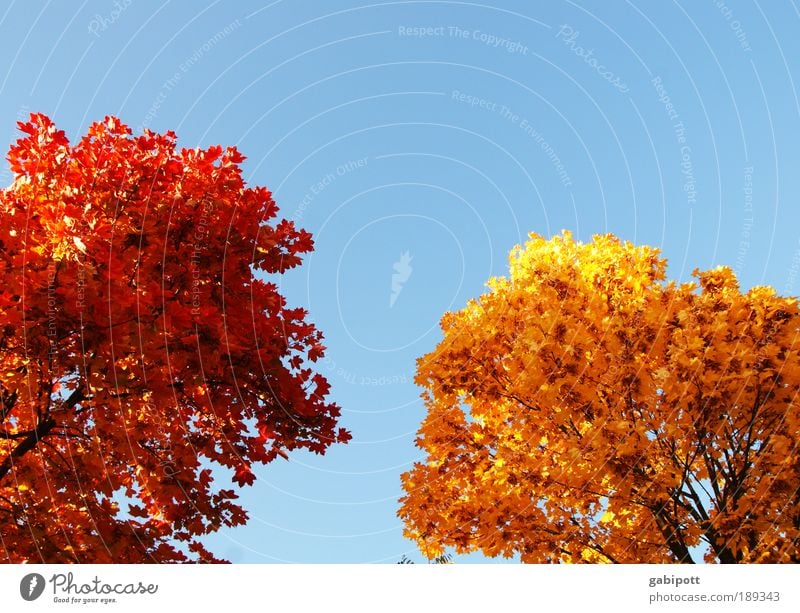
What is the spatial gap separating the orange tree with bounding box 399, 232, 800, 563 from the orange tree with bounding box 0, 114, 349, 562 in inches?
153

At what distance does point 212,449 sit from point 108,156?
621 centimetres

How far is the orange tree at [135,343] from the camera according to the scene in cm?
990

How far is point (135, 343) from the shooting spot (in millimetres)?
9977

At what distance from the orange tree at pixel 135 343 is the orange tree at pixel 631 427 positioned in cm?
388

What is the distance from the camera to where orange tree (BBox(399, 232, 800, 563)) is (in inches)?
486

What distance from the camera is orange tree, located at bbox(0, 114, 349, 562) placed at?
9898 millimetres

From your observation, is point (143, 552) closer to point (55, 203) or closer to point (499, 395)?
point (55, 203)

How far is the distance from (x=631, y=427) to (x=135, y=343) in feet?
29.3

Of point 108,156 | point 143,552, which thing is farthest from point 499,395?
point 108,156

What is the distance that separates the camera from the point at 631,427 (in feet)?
39.6

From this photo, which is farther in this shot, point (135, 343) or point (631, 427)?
point (631, 427)

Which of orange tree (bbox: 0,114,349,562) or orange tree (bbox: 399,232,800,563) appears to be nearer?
orange tree (bbox: 0,114,349,562)

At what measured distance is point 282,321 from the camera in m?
13.1
